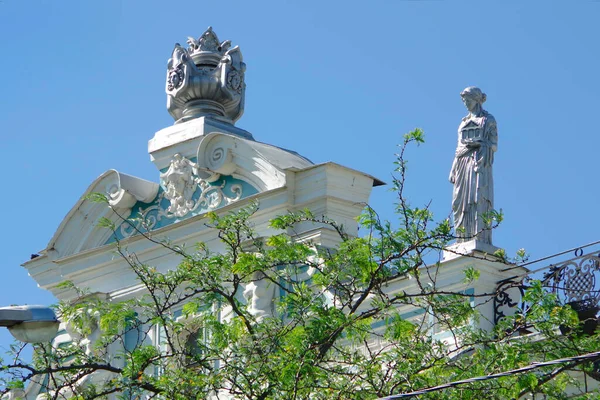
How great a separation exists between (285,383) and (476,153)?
468 cm

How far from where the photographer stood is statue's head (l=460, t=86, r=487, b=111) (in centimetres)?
1859

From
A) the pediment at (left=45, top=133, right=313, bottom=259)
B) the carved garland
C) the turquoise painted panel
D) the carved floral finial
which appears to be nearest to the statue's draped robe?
the pediment at (left=45, top=133, right=313, bottom=259)

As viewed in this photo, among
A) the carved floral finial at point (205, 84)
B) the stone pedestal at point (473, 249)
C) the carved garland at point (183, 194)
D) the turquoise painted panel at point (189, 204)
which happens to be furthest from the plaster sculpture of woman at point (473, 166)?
the carved floral finial at point (205, 84)

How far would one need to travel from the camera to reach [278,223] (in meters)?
15.9

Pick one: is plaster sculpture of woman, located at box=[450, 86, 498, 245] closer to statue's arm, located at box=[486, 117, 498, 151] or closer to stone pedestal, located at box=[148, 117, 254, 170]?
statue's arm, located at box=[486, 117, 498, 151]

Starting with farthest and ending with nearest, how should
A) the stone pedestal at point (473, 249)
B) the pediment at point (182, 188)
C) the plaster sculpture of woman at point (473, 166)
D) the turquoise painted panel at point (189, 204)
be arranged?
the turquoise painted panel at point (189, 204) < the pediment at point (182, 188) < the plaster sculpture of woman at point (473, 166) < the stone pedestal at point (473, 249)

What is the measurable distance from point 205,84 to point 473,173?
12.7 ft

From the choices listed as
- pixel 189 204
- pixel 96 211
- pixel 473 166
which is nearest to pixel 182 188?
pixel 189 204

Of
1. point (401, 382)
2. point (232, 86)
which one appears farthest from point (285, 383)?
point (232, 86)

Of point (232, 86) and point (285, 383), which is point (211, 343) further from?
point (232, 86)

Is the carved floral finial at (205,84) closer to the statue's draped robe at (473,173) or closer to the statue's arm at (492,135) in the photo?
the statue's draped robe at (473,173)

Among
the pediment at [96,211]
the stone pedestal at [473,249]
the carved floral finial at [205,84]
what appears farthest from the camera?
the carved floral finial at [205,84]

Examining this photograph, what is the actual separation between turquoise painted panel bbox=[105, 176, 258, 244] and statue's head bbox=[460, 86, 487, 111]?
2436 mm

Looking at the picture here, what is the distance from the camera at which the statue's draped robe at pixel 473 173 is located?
1812cm
